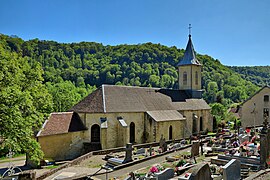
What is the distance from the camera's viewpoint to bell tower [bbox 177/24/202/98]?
134 ft

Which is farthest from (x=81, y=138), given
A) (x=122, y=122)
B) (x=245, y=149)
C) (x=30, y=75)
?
(x=245, y=149)

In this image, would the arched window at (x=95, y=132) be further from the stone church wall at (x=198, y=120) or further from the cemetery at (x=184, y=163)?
the stone church wall at (x=198, y=120)

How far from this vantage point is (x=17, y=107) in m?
13.1

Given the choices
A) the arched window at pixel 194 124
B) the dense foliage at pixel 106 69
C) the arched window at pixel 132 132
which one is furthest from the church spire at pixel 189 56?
the dense foliage at pixel 106 69

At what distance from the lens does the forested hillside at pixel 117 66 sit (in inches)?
3522

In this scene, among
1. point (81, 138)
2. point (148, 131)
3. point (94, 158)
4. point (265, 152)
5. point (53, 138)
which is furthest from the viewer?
point (148, 131)

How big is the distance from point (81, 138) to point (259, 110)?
24.2 meters

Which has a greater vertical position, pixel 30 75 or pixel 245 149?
pixel 30 75

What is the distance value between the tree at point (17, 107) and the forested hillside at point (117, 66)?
62.0 metres

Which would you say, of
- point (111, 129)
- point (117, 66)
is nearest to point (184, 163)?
point (111, 129)

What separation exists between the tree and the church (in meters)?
7.94

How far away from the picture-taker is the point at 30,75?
54.4ft

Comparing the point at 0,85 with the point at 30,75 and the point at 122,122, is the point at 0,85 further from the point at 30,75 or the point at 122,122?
the point at 122,122

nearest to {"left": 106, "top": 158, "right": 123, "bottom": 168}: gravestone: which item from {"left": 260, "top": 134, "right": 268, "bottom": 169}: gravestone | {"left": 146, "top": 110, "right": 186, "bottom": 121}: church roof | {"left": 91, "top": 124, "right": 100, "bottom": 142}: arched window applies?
{"left": 91, "top": 124, "right": 100, "bottom": 142}: arched window
